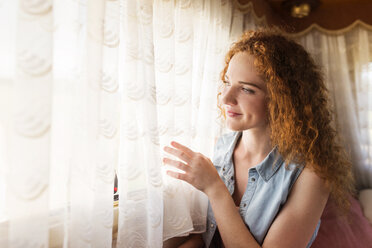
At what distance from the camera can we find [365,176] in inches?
89.2

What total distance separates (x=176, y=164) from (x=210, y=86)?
1.80 feet

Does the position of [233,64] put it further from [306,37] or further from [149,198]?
[306,37]

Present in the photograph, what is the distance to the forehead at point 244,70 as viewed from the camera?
983mm

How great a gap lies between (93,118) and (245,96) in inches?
22.3

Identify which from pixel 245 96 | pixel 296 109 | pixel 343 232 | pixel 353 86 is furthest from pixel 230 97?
pixel 353 86

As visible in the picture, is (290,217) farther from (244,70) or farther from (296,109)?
(244,70)

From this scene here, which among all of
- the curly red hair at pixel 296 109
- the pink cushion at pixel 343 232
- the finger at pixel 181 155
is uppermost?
the curly red hair at pixel 296 109

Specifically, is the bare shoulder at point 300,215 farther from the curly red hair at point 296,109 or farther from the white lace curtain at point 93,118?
the white lace curtain at point 93,118

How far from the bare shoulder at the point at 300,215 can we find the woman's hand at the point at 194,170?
254 mm

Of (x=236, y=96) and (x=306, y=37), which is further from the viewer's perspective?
(x=306, y=37)

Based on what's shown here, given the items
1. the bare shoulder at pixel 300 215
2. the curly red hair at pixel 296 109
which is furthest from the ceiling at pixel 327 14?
the bare shoulder at pixel 300 215

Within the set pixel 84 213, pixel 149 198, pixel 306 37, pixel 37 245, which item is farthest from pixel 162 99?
pixel 306 37

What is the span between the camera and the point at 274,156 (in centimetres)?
106

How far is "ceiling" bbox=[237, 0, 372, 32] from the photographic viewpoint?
2.20 meters
